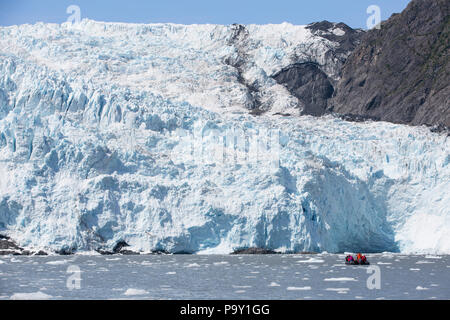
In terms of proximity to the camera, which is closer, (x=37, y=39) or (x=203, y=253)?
(x=203, y=253)

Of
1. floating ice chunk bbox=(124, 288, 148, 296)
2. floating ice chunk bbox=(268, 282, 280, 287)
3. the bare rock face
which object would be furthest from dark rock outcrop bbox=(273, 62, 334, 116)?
floating ice chunk bbox=(124, 288, 148, 296)

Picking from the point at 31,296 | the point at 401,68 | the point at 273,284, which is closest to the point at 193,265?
the point at 273,284

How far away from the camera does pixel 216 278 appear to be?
28.9m

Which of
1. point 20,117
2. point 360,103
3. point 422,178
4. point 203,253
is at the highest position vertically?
point 360,103

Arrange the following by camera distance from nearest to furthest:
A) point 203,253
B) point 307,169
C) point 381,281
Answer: point 381,281, point 203,253, point 307,169

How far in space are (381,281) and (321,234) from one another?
17.1 metres

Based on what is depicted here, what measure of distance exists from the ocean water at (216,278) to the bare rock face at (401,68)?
4244cm

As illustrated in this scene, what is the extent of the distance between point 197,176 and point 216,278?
1775 cm

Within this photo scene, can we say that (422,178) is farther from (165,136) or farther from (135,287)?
(135,287)

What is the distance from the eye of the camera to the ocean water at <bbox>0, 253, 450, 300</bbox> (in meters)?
23.7

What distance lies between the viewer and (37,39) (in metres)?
68.2

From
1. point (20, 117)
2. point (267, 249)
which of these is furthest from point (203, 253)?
point (20, 117)

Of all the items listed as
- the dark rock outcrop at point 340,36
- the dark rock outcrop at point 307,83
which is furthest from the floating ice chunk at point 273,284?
the dark rock outcrop at point 340,36

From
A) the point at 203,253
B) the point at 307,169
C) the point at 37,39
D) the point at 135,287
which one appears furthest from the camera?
the point at 37,39
